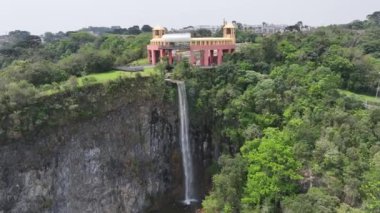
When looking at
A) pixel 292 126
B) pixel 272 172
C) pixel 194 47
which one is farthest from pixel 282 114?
pixel 194 47

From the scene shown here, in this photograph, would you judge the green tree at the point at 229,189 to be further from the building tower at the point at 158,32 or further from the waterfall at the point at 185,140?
the building tower at the point at 158,32

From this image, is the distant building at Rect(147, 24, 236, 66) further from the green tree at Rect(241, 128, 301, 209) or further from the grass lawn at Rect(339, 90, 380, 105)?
the green tree at Rect(241, 128, 301, 209)

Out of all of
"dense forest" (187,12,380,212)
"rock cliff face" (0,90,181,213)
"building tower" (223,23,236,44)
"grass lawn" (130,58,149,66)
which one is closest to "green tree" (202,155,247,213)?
"dense forest" (187,12,380,212)

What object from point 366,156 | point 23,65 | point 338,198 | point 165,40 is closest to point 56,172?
point 23,65

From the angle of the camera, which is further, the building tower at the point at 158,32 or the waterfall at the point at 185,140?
the building tower at the point at 158,32

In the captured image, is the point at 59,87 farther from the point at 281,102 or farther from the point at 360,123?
the point at 360,123

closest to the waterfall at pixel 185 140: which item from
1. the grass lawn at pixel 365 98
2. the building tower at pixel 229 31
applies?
the building tower at pixel 229 31
